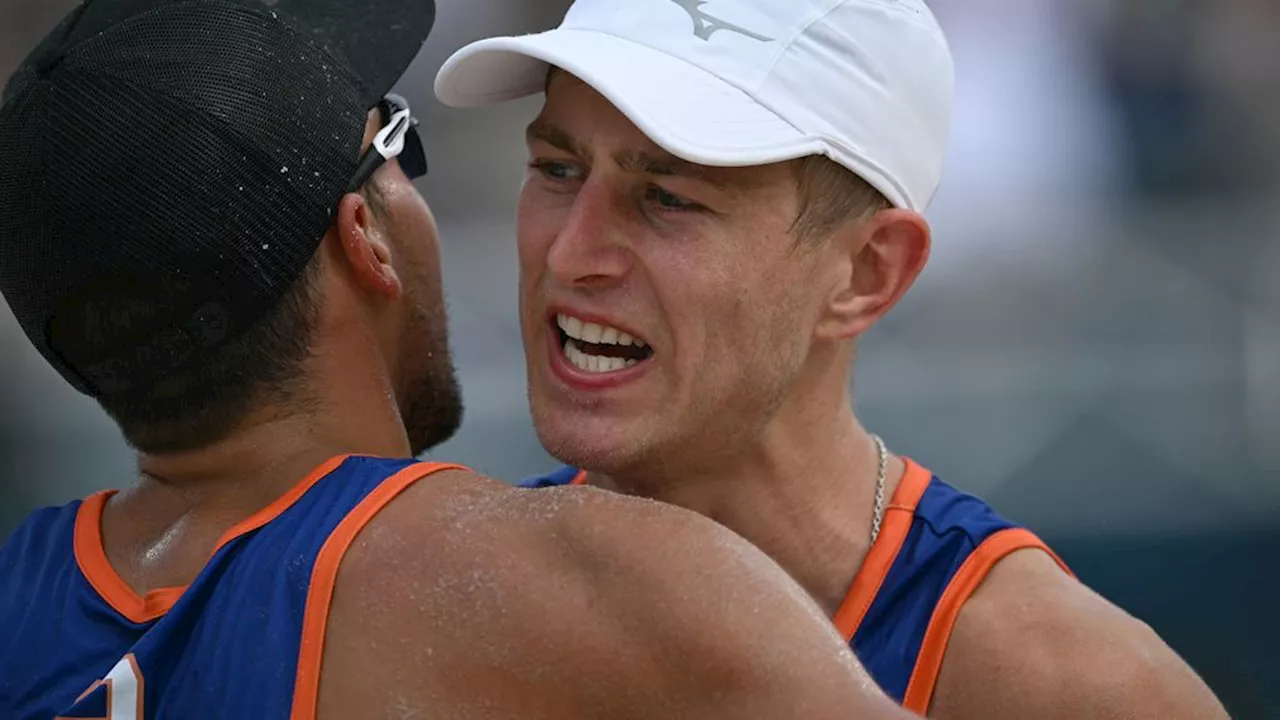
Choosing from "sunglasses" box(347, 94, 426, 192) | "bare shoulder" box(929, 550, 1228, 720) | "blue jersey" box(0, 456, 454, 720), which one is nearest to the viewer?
"blue jersey" box(0, 456, 454, 720)

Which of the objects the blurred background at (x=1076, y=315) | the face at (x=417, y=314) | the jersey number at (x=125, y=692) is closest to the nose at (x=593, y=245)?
the face at (x=417, y=314)

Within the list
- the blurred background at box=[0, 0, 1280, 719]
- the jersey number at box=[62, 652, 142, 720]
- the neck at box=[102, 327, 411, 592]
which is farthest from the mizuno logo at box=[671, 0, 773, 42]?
the blurred background at box=[0, 0, 1280, 719]

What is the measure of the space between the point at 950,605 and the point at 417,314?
3.29 feet

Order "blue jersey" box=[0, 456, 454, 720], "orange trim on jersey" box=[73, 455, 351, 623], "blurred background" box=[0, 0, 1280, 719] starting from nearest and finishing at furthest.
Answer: "blue jersey" box=[0, 456, 454, 720], "orange trim on jersey" box=[73, 455, 351, 623], "blurred background" box=[0, 0, 1280, 719]

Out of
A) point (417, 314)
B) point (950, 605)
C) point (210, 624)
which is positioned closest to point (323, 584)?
point (210, 624)

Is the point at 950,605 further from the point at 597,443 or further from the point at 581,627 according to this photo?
the point at 581,627

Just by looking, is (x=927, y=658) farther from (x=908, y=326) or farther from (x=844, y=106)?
(x=908, y=326)

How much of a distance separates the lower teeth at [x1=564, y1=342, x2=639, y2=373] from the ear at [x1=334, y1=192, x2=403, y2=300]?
0.34m

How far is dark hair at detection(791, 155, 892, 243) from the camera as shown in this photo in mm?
2719

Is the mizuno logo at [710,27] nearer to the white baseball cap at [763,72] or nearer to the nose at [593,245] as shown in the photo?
the white baseball cap at [763,72]

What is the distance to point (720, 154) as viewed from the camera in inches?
98.5

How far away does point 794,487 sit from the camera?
2902mm

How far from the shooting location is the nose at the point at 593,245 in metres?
2.63

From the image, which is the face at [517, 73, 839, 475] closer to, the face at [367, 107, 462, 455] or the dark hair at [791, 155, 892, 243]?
the dark hair at [791, 155, 892, 243]
